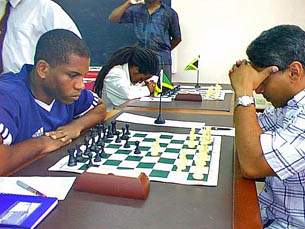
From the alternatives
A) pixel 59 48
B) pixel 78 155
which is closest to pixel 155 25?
pixel 59 48

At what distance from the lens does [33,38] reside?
2014 millimetres

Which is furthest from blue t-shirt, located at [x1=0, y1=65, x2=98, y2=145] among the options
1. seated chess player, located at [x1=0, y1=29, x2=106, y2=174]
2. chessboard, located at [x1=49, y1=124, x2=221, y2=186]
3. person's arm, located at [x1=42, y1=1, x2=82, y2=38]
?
person's arm, located at [x1=42, y1=1, x2=82, y2=38]

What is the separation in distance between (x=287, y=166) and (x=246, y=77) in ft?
1.12

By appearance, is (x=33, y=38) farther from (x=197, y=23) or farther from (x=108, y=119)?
(x=197, y=23)

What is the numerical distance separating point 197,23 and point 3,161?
3.20 meters

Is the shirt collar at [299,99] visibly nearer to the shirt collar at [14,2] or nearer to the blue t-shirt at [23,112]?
the blue t-shirt at [23,112]

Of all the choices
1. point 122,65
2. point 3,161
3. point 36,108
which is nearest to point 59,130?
point 36,108

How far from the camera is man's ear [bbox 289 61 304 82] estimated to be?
107cm

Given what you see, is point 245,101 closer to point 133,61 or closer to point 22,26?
point 22,26

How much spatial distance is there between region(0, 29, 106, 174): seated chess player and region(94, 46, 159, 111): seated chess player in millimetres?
961

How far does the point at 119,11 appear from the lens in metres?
3.47

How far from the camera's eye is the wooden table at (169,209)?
2.54 ft

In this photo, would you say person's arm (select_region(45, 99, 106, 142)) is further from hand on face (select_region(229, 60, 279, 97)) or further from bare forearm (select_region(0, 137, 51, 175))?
hand on face (select_region(229, 60, 279, 97))

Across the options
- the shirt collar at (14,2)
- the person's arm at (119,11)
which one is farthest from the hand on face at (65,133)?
the person's arm at (119,11)
